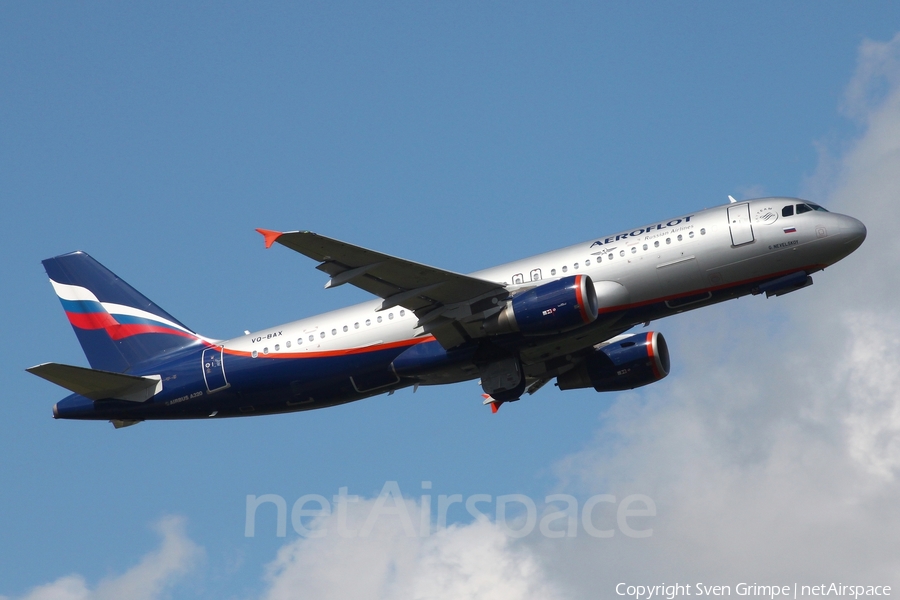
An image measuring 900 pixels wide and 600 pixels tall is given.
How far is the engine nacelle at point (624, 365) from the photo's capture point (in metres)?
47.7

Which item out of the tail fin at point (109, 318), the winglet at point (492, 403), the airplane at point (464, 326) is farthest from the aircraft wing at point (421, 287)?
the tail fin at point (109, 318)

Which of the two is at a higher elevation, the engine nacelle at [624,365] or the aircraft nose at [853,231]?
the aircraft nose at [853,231]

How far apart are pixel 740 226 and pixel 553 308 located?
742 centimetres

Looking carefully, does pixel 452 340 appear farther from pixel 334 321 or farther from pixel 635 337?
pixel 635 337

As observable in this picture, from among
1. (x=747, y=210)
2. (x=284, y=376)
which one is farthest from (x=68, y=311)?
(x=747, y=210)

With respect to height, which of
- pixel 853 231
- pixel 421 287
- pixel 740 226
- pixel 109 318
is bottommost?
pixel 421 287

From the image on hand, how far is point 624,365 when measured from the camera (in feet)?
156

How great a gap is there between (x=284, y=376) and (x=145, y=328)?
27.7 ft

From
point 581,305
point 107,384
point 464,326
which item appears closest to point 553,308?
point 581,305

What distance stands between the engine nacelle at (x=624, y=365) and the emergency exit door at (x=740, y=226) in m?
8.20

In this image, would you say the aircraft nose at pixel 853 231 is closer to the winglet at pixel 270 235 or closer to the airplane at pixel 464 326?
the airplane at pixel 464 326

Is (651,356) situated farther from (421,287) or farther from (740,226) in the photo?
(421,287)

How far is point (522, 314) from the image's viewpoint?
40844mm

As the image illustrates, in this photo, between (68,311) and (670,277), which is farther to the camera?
(68,311)
